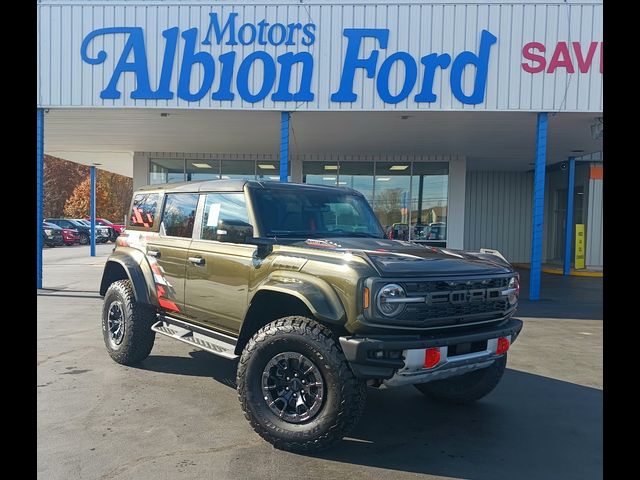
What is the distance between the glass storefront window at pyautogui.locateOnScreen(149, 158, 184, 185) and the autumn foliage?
31.0 metres

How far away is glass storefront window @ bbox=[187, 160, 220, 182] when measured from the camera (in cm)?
1728

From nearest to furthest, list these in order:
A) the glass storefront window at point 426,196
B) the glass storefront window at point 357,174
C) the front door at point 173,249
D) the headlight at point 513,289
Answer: the headlight at point 513,289
the front door at point 173,249
the glass storefront window at point 426,196
the glass storefront window at point 357,174

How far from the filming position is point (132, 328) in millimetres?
5438

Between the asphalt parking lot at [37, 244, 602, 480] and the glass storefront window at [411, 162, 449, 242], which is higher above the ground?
the glass storefront window at [411, 162, 449, 242]

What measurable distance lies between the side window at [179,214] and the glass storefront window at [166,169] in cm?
1243

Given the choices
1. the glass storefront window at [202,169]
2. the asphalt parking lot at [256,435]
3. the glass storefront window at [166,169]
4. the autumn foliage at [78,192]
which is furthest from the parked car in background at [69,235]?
the asphalt parking lot at [256,435]

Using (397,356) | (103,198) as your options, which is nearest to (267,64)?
(397,356)

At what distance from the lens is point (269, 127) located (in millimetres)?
12539

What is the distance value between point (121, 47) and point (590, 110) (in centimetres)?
977

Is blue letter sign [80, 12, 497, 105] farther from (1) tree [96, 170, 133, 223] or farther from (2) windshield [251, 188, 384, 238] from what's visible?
(1) tree [96, 170, 133, 223]

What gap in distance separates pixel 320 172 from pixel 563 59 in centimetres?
849

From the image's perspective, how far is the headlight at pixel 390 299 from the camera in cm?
332

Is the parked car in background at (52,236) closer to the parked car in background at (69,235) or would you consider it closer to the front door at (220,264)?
the parked car in background at (69,235)

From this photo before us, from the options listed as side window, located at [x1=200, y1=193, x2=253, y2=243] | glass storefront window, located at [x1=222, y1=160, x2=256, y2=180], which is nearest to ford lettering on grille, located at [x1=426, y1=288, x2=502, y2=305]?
side window, located at [x1=200, y1=193, x2=253, y2=243]
